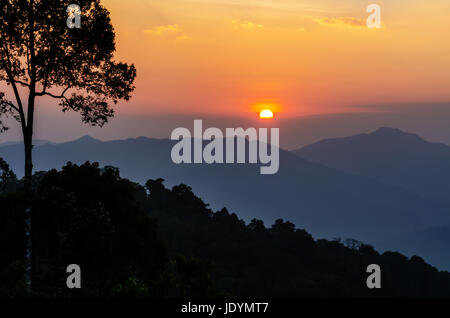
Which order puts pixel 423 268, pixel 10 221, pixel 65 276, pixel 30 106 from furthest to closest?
pixel 423 268
pixel 10 221
pixel 30 106
pixel 65 276

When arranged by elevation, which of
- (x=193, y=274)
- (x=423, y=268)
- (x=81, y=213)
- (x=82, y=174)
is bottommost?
(x=423, y=268)

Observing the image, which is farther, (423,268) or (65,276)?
(423,268)

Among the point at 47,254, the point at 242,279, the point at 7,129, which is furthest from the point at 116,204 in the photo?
the point at 242,279

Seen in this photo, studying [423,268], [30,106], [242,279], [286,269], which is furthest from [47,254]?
[423,268]

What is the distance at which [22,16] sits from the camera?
22.0m

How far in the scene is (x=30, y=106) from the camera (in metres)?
22.0

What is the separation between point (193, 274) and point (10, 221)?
1437 cm

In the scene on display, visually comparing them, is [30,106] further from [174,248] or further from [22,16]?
[174,248]

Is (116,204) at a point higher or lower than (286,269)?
higher

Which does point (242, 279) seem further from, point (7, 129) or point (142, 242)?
point (7, 129)

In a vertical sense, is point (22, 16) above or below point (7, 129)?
above

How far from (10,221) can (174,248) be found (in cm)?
6388

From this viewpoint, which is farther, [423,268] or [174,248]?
[423,268]

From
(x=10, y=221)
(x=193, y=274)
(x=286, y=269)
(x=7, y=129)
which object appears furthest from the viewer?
(x=286, y=269)
